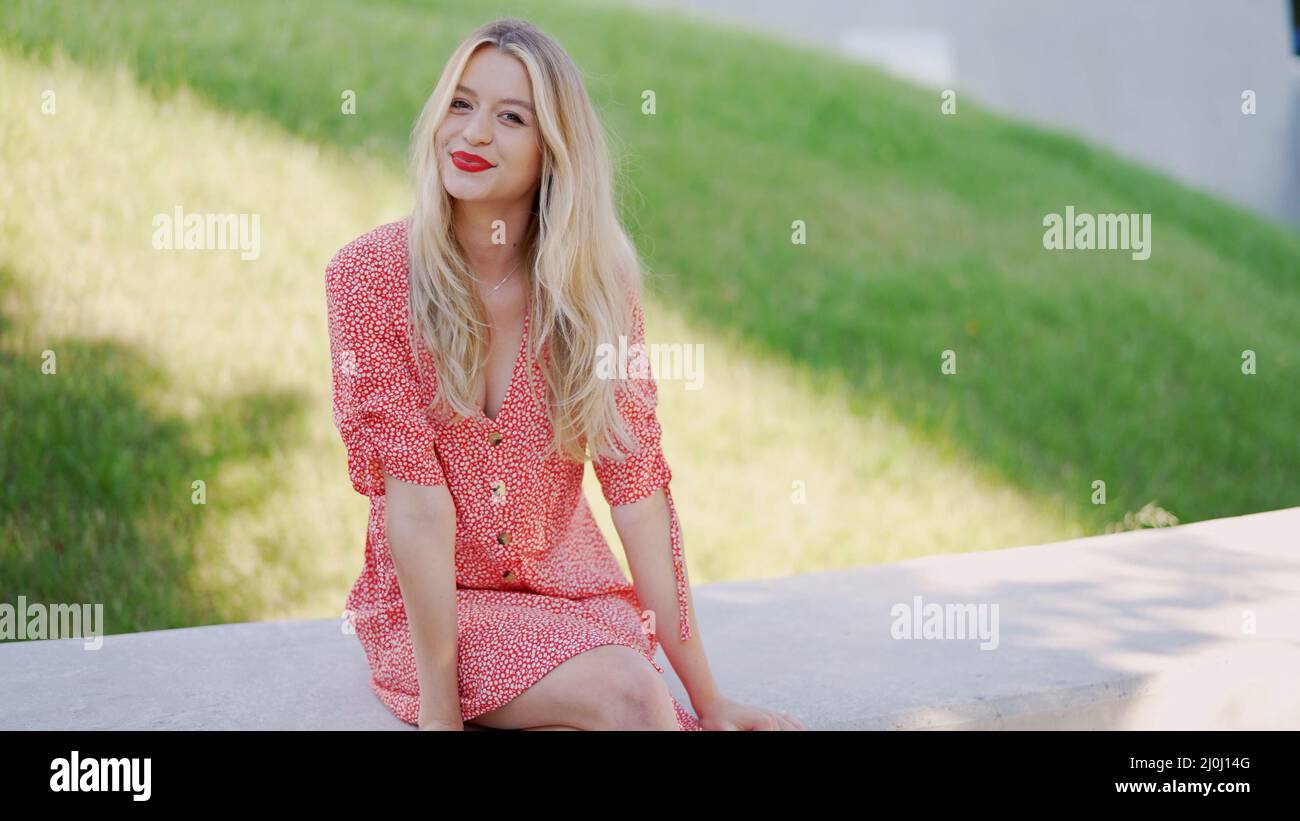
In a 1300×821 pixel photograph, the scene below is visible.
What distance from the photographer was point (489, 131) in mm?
2715

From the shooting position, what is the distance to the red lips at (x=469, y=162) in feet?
8.95

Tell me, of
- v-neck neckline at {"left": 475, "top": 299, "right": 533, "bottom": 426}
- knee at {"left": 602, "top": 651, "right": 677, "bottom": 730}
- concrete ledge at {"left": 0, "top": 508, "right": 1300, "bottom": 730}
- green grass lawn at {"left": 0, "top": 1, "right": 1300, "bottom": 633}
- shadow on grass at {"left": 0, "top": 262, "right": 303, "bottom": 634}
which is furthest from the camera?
green grass lawn at {"left": 0, "top": 1, "right": 1300, "bottom": 633}

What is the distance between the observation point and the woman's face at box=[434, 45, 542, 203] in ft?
8.93

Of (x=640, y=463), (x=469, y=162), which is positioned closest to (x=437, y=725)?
(x=640, y=463)

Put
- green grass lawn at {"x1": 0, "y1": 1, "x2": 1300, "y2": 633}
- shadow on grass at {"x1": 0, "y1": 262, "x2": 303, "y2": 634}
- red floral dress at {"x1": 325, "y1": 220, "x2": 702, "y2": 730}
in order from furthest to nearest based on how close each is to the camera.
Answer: green grass lawn at {"x1": 0, "y1": 1, "x2": 1300, "y2": 633}, shadow on grass at {"x1": 0, "y1": 262, "x2": 303, "y2": 634}, red floral dress at {"x1": 325, "y1": 220, "x2": 702, "y2": 730}

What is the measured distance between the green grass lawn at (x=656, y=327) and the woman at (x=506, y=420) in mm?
1247

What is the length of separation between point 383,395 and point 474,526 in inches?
13.8

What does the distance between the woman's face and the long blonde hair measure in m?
0.02

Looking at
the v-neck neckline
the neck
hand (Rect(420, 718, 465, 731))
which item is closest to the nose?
the neck

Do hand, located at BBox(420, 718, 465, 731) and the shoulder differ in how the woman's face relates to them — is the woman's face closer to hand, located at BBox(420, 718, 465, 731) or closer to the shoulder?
the shoulder

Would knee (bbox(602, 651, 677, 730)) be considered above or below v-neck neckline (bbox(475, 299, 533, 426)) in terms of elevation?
below

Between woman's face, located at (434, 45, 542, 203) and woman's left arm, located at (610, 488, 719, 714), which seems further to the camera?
woman's left arm, located at (610, 488, 719, 714)

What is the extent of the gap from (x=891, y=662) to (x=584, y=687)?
102cm

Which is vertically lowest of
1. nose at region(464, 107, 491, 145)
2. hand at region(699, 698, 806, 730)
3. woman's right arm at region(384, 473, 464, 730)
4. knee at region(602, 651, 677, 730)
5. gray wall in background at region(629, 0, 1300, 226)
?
hand at region(699, 698, 806, 730)
